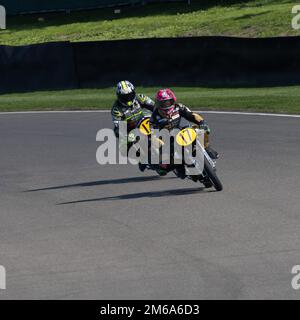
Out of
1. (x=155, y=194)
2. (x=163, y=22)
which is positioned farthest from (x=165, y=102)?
(x=163, y=22)

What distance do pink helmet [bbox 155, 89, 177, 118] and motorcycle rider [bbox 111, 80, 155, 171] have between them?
4.38 ft

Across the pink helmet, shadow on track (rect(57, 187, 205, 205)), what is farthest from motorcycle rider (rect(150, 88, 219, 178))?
shadow on track (rect(57, 187, 205, 205))

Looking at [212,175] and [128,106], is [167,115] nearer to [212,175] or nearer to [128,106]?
[212,175]

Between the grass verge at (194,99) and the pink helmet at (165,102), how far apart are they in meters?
7.92

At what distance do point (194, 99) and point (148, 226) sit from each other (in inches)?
557

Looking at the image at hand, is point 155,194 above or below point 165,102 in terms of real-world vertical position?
below

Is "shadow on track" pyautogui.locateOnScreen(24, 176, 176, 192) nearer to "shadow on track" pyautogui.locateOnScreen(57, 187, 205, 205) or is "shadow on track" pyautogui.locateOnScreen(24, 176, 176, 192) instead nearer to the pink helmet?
"shadow on track" pyautogui.locateOnScreen(57, 187, 205, 205)

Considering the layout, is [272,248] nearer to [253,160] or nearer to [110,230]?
[110,230]

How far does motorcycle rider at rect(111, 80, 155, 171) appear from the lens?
44.5ft

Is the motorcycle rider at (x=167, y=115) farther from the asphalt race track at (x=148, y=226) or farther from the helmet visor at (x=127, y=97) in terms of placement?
the helmet visor at (x=127, y=97)

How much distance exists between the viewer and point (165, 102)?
12.1 meters

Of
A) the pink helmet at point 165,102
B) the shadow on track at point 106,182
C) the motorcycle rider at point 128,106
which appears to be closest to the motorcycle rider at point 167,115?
the pink helmet at point 165,102

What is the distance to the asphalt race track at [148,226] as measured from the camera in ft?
25.0
